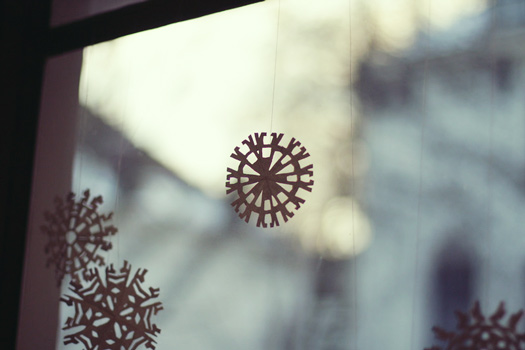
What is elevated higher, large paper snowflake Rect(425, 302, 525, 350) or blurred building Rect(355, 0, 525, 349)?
blurred building Rect(355, 0, 525, 349)

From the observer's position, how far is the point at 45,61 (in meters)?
3.86

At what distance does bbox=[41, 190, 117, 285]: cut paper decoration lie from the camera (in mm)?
Result: 3183

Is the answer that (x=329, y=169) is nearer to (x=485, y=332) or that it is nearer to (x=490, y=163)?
(x=490, y=163)

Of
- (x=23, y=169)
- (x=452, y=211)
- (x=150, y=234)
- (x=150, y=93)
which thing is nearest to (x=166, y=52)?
(x=150, y=93)

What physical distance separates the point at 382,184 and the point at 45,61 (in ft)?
8.86

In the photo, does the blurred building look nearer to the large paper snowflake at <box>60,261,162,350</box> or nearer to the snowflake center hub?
the large paper snowflake at <box>60,261,162,350</box>

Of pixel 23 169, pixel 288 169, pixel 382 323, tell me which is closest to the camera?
pixel 382 323

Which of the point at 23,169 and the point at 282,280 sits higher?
the point at 23,169

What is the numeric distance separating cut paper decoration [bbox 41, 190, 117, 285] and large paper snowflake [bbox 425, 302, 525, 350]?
1949 mm

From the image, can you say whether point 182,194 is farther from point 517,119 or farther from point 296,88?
point 517,119

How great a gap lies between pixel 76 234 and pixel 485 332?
2323 millimetres

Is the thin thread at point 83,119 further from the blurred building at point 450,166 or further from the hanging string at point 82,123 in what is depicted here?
the blurred building at point 450,166

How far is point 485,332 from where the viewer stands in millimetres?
2016

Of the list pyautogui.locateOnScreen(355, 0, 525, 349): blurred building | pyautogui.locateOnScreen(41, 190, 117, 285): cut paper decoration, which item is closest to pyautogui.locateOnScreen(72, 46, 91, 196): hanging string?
pyautogui.locateOnScreen(41, 190, 117, 285): cut paper decoration
